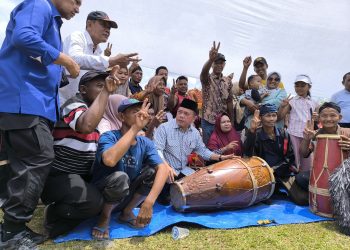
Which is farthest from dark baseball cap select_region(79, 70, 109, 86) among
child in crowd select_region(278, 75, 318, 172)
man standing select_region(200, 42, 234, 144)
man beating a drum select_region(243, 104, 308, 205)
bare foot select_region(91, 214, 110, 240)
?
child in crowd select_region(278, 75, 318, 172)

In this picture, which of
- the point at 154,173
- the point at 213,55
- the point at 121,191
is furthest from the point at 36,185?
the point at 213,55

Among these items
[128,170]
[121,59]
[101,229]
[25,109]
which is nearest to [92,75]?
[121,59]

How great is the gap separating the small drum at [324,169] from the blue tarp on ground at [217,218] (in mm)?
125

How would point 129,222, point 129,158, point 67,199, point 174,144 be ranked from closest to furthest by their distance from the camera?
1. point 67,199
2. point 129,158
3. point 129,222
4. point 174,144

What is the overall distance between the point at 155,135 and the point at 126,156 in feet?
4.51

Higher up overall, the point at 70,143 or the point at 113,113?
the point at 113,113

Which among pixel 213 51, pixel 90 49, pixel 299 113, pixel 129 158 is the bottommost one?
pixel 129 158

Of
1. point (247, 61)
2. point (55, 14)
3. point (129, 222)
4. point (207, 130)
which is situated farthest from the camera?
point (247, 61)

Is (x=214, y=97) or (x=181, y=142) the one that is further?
(x=214, y=97)

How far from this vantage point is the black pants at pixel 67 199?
8.85 ft

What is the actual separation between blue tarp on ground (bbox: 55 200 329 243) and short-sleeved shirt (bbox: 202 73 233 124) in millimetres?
1972

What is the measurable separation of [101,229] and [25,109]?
1266mm

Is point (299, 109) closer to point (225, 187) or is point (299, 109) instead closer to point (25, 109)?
point (225, 187)

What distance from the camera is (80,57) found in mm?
3170
